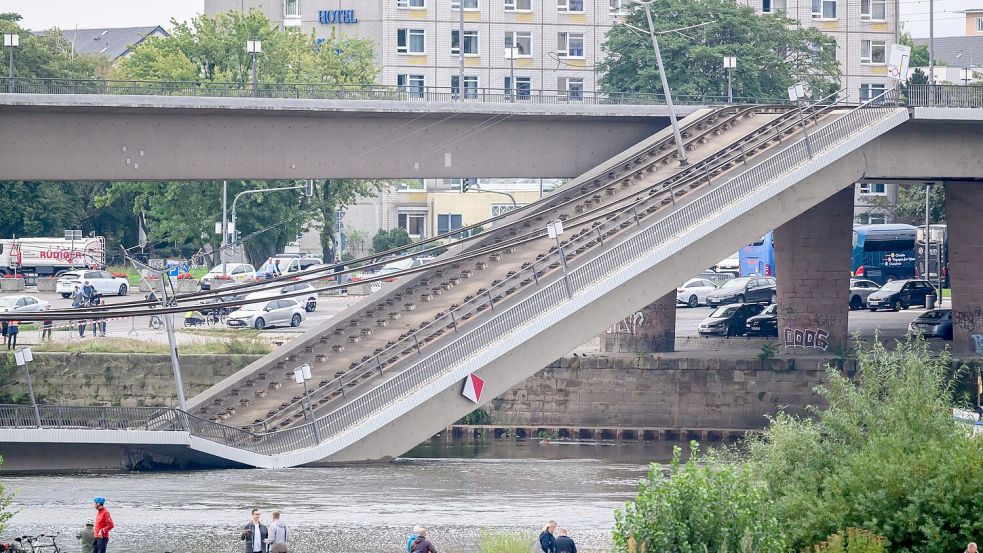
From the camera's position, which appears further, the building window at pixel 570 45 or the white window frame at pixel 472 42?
the building window at pixel 570 45

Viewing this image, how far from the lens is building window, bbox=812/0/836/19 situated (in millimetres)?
98688

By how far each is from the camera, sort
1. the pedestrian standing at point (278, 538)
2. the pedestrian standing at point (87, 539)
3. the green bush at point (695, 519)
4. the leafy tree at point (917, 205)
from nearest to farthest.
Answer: the green bush at point (695, 519), the pedestrian standing at point (278, 538), the pedestrian standing at point (87, 539), the leafy tree at point (917, 205)

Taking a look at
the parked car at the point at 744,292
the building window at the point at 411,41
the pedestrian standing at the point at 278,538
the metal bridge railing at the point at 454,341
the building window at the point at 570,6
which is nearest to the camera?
the pedestrian standing at the point at 278,538

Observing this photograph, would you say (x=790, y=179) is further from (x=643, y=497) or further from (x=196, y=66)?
(x=196, y=66)

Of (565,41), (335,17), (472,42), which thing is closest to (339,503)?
A: (472,42)

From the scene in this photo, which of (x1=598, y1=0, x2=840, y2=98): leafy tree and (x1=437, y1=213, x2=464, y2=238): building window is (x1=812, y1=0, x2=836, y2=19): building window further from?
(x1=437, y1=213, x2=464, y2=238): building window

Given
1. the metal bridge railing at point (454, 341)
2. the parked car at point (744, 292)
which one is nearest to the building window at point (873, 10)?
the parked car at point (744, 292)

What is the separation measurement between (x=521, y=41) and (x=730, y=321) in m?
43.9

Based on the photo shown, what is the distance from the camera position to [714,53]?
84.8 m

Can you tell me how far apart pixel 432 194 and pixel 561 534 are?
77947mm

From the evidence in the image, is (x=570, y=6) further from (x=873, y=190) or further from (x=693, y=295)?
(x=693, y=295)

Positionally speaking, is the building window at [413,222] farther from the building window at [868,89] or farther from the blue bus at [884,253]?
the blue bus at [884,253]

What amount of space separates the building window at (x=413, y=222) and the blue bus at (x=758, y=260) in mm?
27546

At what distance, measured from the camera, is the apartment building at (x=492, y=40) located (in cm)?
9612
